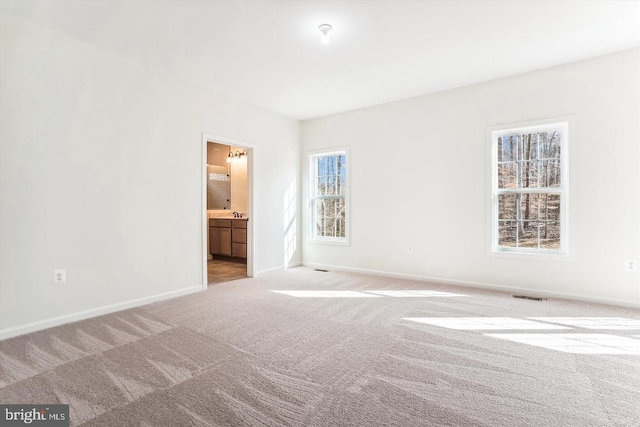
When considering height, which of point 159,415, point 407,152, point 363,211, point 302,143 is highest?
point 302,143

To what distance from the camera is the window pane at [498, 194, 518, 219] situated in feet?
13.5

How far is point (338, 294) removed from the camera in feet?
13.1

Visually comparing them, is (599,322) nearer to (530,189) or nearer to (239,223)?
(530,189)

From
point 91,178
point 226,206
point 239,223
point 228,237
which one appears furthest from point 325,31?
point 226,206

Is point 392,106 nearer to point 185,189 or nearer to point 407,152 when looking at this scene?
point 407,152

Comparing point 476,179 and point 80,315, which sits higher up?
point 476,179

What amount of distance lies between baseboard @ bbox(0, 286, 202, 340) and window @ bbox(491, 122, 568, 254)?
4260 mm

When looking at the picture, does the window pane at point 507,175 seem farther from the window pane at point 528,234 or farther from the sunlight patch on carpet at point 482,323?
the sunlight patch on carpet at point 482,323

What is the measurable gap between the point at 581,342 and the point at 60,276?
15.0 ft

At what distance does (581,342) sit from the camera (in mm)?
2520

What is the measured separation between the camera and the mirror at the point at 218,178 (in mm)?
6797

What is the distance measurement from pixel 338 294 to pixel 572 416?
2.60 metres

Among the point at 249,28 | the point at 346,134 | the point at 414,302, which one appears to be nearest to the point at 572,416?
the point at 414,302

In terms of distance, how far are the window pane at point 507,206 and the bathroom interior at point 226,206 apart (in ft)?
14.1
